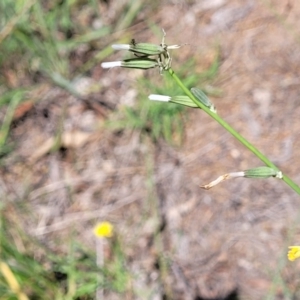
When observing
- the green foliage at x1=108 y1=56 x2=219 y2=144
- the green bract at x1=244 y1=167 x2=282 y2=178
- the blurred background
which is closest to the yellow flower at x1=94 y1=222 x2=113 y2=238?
the blurred background

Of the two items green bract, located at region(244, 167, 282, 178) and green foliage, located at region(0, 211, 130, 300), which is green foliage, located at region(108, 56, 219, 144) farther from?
green bract, located at region(244, 167, 282, 178)

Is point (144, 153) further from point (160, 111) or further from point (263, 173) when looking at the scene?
point (263, 173)

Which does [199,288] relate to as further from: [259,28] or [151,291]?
[259,28]

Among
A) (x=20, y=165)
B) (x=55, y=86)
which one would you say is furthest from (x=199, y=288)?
(x=55, y=86)

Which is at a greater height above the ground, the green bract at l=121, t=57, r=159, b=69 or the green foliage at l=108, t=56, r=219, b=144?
the green bract at l=121, t=57, r=159, b=69

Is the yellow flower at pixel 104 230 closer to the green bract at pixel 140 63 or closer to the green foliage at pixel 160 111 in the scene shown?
the green foliage at pixel 160 111

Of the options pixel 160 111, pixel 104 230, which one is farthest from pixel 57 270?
pixel 160 111
